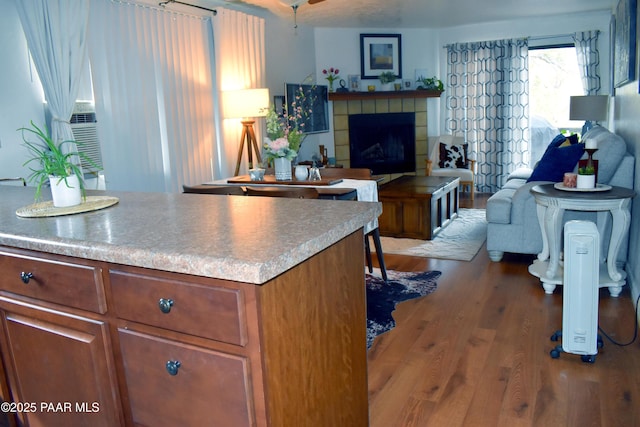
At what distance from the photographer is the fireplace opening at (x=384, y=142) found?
7633 millimetres

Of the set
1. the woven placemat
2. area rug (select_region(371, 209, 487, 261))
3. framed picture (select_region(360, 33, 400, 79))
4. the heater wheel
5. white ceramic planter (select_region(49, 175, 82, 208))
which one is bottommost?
the heater wheel

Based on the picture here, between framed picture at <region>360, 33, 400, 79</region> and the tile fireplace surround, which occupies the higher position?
framed picture at <region>360, 33, 400, 79</region>

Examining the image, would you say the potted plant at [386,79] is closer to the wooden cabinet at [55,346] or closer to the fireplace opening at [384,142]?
the fireplace opening at [384,142]

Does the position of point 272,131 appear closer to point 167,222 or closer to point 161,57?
point 161,57

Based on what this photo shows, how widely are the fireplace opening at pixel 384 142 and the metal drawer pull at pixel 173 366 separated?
6.50 meters

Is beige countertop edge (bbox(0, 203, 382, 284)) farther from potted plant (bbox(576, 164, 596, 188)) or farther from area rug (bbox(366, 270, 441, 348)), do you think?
potted plant (bbox(576, 164, 596, 188))

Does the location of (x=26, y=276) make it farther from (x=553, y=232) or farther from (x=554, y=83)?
(x=554, y=83)

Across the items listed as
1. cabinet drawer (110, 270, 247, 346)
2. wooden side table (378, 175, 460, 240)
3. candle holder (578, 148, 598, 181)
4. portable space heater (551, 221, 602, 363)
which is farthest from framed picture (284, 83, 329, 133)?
cabinet drawer (110, 270, 247, 346)

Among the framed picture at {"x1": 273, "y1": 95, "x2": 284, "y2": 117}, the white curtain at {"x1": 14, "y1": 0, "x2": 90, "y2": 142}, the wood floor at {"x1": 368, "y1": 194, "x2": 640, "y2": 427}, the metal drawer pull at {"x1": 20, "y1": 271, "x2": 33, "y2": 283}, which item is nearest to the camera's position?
the metal drawer pull at {"x1": 20, "y1": 271, "x2": 33, "y2": 283}

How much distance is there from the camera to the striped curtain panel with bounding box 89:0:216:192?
418cm

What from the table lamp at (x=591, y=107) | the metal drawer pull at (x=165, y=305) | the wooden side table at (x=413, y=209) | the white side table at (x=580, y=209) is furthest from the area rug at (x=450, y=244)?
the metal drawer pull at (x=165, y=305)

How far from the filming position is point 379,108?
25.1 ft

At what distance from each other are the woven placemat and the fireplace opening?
5831 mm

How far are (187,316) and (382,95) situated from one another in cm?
657
